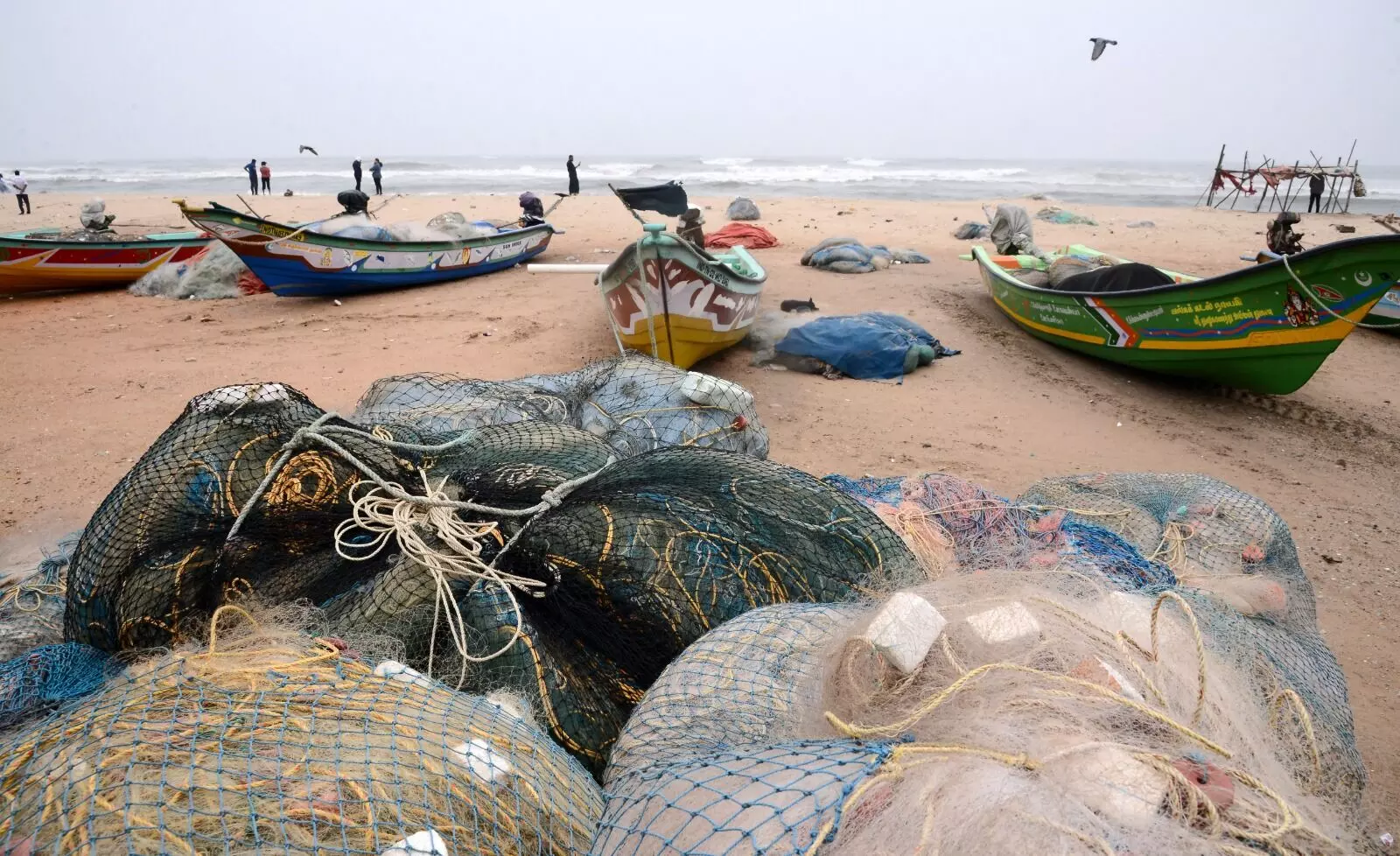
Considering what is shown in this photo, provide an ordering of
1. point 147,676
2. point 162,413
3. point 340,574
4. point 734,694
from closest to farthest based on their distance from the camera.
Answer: point 147,676
point 734,694
point 340,574
point 162,413

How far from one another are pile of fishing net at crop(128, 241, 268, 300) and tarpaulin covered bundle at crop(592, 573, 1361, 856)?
11.3 meters

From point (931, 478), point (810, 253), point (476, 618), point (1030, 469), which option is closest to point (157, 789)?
point (476, 618)

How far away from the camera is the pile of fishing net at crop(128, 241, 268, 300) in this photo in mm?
10875

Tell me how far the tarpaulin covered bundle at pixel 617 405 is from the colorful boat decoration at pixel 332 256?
21.9ft

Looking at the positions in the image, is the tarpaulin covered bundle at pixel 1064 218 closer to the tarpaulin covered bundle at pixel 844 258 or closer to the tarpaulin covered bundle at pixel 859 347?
the tarpaulin covered bundle at pixel 844 258

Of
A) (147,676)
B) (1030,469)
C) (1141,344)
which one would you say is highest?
(147,676)

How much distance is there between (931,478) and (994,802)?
96.5 inches

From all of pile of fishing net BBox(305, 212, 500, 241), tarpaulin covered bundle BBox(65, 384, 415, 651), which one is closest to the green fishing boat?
tarpaulin covered bundle BBox(65, 384, 415, 651)

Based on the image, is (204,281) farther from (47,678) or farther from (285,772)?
(285,772)

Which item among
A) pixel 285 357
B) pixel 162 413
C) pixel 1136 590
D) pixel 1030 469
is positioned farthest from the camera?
pixel 285 357

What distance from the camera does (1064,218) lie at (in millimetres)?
19422

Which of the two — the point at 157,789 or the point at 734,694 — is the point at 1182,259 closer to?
the point at 734,694

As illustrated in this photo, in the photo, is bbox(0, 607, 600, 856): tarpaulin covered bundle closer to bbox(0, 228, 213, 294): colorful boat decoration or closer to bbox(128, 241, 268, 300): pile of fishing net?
bbox(128, 241, 268, 300): pile of fishing net

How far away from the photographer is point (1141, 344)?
700 cm
